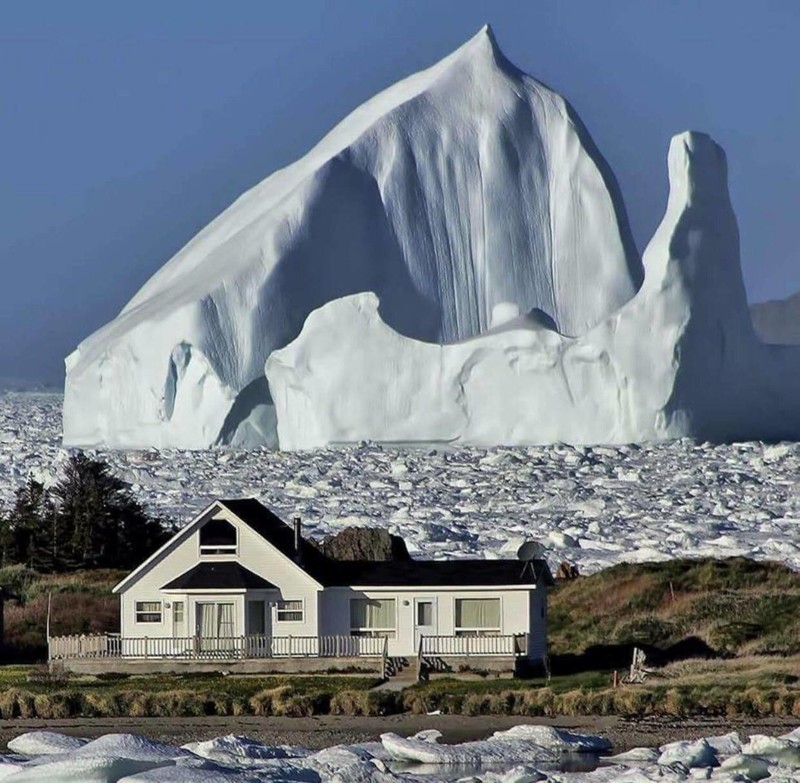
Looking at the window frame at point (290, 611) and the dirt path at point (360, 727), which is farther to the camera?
the window frame at point (290, 611)

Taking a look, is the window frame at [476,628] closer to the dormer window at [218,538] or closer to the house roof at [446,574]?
the house roof at [446,574]

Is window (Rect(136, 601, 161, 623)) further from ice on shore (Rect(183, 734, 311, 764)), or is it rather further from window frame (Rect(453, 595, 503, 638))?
ice on shore (Rect(183, 734, 311, 764))

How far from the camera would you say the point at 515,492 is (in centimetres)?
3588

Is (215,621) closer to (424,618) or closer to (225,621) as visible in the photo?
(225,621)

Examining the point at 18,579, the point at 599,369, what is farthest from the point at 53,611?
the point at 599,369

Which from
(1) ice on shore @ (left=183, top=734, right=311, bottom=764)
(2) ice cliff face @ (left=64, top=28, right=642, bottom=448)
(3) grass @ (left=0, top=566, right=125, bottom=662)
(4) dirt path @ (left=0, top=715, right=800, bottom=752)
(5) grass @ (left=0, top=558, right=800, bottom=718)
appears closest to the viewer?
(1) ice on shore @ (left=183, top=734, right=311, bottom=764)

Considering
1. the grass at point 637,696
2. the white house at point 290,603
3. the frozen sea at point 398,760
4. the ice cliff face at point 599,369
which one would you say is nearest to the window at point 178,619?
the white house at point 290,603

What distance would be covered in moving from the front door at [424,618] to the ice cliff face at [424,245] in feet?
91.0

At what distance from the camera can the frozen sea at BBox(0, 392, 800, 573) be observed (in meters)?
29.1

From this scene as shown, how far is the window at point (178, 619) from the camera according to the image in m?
20.4

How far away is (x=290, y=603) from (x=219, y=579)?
0.69 meters

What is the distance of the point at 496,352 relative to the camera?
1704 inches

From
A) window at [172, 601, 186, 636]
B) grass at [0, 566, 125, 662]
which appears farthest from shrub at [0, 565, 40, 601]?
window at [172, 601, 186, 636]

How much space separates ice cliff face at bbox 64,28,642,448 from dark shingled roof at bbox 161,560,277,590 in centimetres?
2733
